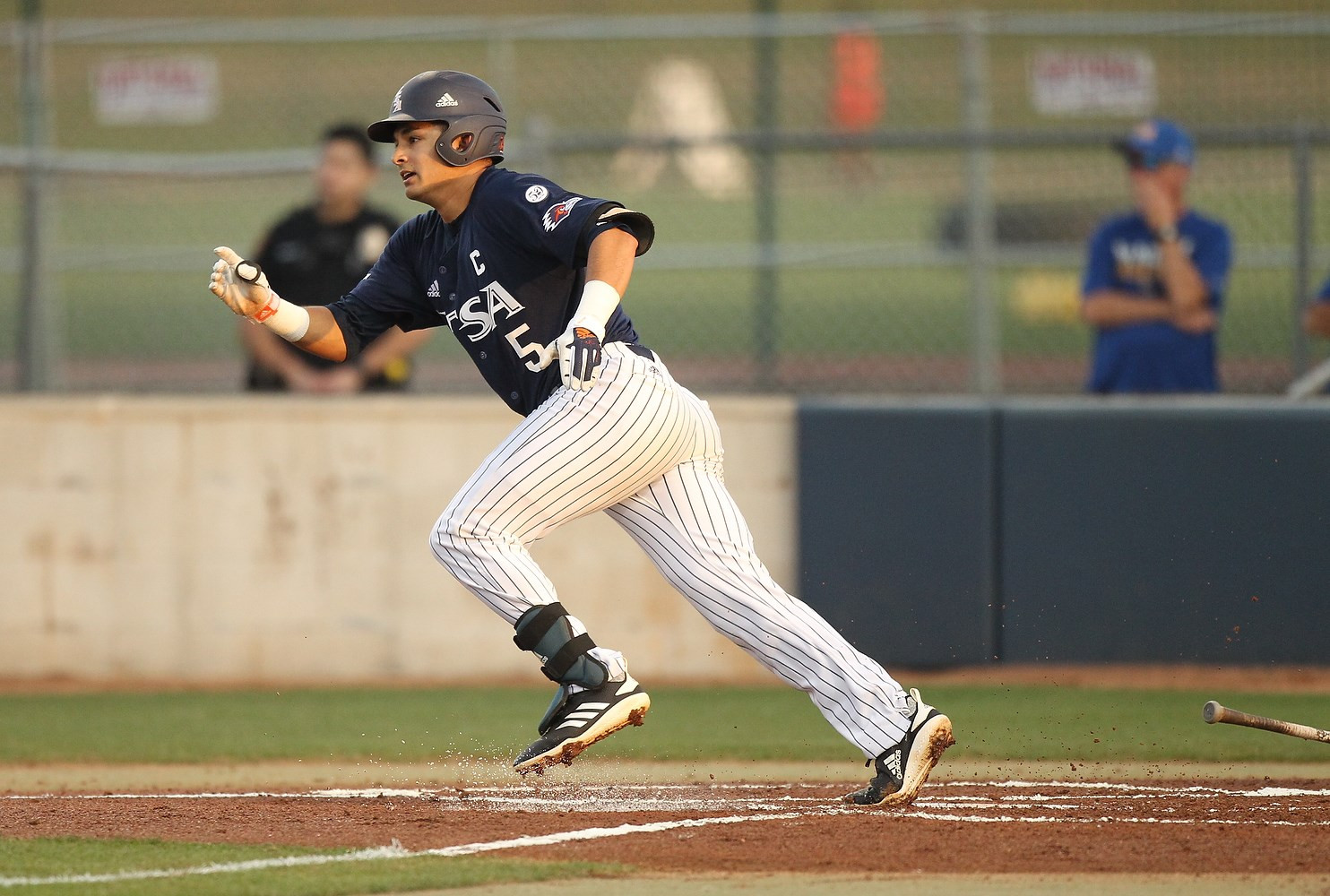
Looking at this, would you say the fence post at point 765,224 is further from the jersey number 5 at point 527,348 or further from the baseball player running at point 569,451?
the jersey number 5 at point 527,348

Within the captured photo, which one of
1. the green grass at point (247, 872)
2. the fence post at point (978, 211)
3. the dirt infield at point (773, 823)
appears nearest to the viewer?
the green grass at point (247, 872)

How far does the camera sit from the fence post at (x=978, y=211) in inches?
344

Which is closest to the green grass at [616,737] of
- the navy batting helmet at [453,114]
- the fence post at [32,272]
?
the fence post at [32,272]

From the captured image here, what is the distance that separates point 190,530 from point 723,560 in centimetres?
412

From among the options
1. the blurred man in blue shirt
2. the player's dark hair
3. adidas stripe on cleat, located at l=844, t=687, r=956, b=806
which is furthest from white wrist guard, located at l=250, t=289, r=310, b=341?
the blurred man in blue shirt

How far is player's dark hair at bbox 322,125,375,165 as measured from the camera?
8953 mm

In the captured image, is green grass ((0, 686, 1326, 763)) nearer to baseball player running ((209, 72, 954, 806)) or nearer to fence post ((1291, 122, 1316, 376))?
baseball player running ((209, 72, 954, 806))

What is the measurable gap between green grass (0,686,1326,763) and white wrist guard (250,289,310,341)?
1.86 m

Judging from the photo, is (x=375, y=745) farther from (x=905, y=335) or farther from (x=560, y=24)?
(x=560, y=24)

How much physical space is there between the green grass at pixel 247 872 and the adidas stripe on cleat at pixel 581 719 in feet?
1.30

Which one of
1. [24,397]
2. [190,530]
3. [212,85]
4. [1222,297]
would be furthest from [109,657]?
[1222,297]

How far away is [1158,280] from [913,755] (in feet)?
14.0

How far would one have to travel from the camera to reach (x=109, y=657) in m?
8.48

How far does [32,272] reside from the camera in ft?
29.5
